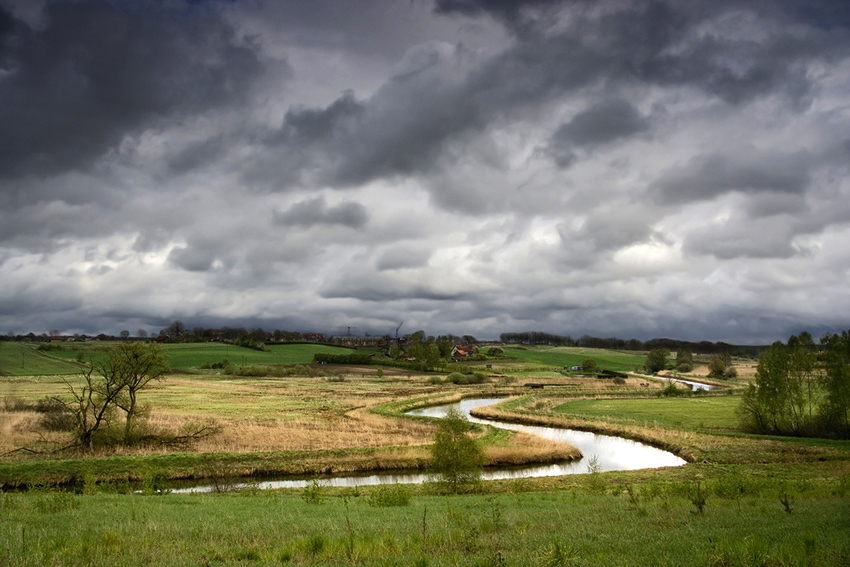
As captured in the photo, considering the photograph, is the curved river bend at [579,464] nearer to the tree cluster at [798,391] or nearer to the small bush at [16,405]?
the tree cluster at [798,391]

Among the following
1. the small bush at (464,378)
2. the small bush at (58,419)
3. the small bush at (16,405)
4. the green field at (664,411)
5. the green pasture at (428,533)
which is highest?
the green pasture at (428,533)

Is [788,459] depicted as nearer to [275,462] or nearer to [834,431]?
[834,431]

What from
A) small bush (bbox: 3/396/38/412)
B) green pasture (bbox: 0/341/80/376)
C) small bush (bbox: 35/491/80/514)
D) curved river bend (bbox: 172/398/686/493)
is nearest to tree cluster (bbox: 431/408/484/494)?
curved river bend (bbox: 172/398/686/493)

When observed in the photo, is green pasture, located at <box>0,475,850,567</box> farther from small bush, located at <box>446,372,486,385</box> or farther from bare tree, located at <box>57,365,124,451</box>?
small bush, located at <box>446,372,486,385</box>

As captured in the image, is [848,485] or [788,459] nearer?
[848,485]

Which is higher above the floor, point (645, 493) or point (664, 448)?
point (645, 493)

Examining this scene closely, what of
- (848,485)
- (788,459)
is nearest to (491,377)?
(788,459)

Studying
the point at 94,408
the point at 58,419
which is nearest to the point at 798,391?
the point at 94,408

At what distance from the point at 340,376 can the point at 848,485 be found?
10401 cm

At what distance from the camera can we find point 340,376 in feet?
385

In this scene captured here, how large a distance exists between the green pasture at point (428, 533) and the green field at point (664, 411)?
114ft

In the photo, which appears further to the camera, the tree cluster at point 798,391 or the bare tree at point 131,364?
the tree cluster at point 798,391

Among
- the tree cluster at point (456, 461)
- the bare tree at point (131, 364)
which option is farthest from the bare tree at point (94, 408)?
the tree cluster at point (456, 461)

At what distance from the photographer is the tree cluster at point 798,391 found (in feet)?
143
